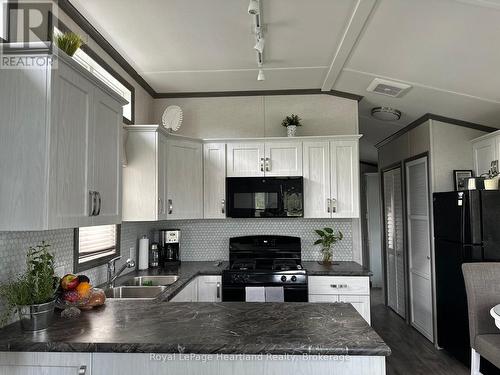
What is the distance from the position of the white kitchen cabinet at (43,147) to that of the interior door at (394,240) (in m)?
4.08

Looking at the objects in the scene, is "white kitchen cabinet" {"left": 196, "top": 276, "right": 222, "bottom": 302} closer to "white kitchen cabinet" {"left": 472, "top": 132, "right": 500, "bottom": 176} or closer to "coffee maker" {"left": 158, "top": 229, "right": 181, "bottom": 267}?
"coffee maker" {"left": 158, "top": 229, "right": 181, "bottom": 267}

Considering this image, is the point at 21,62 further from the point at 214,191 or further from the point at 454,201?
the point at 454,201

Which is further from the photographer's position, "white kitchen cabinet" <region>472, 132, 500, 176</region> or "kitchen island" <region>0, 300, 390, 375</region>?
"white kitchen cabinet" <region>472, 132, 500, 176</region>

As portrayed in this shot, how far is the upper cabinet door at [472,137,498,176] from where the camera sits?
10.6 feet

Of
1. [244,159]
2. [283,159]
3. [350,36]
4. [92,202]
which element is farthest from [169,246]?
[350,36]

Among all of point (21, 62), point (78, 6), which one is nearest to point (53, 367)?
point (21, 62)

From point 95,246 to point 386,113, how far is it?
3324 mm

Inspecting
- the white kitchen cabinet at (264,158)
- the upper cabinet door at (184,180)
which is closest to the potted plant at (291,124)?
the white kitchen cabinet at (264,158)

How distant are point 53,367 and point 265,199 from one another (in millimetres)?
2377

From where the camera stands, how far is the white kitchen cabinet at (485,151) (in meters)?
3.16

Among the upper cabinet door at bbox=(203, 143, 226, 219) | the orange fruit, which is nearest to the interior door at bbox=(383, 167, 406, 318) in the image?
the upper cabinet door at bbox=(203, 143, 226, 219)

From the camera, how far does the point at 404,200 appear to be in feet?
14.6

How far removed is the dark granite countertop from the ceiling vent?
224cm

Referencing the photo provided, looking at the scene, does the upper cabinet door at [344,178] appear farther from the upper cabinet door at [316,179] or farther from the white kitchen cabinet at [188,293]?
the white kitchen cabinet at [188,293]
